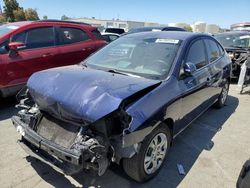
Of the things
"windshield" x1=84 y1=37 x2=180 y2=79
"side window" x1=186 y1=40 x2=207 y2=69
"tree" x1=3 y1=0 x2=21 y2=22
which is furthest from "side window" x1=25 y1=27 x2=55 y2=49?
"tree" x1=3 y1=0 x2=21 y2=22

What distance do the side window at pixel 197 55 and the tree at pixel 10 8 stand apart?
120ft

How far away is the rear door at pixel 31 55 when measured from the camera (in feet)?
16.1

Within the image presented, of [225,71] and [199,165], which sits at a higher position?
[225,71]

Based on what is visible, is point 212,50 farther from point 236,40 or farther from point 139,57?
point 236,40

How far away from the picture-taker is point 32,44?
5.27 metres

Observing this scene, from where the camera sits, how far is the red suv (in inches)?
191

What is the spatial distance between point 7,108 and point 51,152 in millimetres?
3256

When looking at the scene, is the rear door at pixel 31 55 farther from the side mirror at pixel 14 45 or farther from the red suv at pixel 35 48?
the side mirror at pixel 14 45

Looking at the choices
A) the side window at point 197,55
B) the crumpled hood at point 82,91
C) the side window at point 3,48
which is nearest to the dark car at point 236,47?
the side window at point 197,55

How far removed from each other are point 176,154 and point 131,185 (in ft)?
3.31

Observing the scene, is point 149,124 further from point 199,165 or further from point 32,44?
point 32,44

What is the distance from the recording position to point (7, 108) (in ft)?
17.1

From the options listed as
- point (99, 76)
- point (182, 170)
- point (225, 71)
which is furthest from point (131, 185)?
point (225, 71)

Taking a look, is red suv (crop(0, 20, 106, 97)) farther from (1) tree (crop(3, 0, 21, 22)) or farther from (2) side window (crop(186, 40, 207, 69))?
(1) tree (crop(3, 0, 21, 22))
